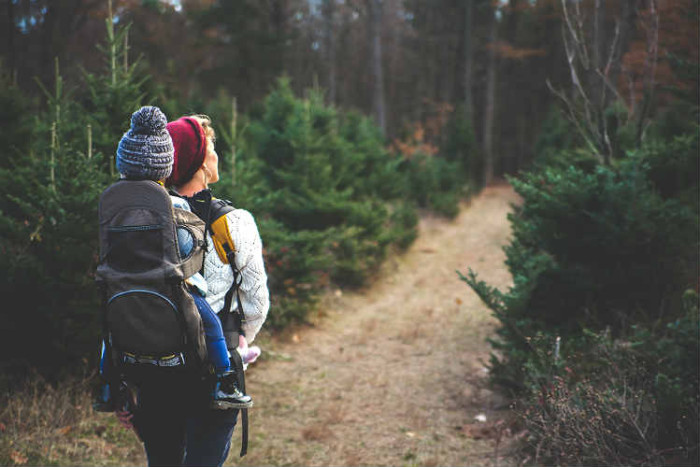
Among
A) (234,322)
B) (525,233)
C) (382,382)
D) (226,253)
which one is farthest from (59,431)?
(525,233)

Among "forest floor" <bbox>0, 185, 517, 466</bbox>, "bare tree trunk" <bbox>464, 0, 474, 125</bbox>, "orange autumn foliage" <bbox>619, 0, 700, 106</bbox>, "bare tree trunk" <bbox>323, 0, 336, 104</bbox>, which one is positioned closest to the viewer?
"forest floor" <bbox>0, 185, 517, 466</bbox>

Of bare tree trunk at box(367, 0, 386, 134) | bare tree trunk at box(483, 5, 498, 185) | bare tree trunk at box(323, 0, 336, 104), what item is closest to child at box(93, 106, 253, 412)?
bare tree trunk at box(367, 0, 386, 134)

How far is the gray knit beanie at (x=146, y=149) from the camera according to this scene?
213 cm

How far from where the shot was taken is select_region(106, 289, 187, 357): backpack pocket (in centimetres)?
205

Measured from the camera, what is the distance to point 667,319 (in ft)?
16.0

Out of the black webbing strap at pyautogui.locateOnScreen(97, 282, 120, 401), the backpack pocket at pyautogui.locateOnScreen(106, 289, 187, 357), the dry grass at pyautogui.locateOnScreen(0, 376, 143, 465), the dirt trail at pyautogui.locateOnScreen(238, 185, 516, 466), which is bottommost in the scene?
the dirt trail at pyautogui.locateOnScreen(238, 185, 516, 466)

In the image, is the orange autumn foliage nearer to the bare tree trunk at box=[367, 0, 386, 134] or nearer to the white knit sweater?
the white knit sweater

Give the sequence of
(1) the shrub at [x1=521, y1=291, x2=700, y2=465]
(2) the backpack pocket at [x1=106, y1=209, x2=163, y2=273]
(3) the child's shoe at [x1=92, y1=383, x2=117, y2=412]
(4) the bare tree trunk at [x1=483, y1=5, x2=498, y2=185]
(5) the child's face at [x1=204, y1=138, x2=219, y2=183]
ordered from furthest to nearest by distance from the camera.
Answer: (4) the bare tree trunk at [x1=483, y1=5, x2=498, y2=185] → (1) the shrub at [x1=521, y1=291, x2=700, y2=465] → (5) the child's face at [x1=204, y1=138, x2=219, y2=183] → (3) the child's shoe at [x1=92, y1=383, x2=117, y2=412] → (2) the backpack pocket at [x1=106, y1=209, x2=163, y2=273]

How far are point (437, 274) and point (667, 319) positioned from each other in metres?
6.23

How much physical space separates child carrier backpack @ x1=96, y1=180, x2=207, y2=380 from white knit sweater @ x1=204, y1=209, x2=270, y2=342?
21 cm

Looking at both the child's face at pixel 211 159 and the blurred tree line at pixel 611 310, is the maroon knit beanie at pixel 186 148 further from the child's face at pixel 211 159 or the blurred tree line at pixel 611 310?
the blurred tree line at pixel 611 310

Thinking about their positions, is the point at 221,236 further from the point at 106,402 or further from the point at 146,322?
the point at 106,402

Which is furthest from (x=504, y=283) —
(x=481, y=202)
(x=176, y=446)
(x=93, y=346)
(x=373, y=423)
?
(x=481, y=202)

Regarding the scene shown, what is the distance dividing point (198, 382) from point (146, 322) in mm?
349
